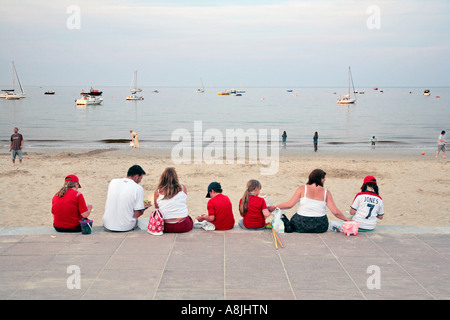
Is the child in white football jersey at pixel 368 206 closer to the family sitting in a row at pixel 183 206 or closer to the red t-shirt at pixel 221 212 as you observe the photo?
the family sitting in a row at pixel 183 206

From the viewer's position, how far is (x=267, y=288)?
15.7ft

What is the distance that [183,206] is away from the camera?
670 cm

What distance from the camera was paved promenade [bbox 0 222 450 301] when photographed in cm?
469

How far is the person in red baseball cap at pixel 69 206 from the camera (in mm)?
6539

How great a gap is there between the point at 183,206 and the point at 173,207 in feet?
0.55

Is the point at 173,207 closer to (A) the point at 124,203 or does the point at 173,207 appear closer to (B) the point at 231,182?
(A) the point at 124,203

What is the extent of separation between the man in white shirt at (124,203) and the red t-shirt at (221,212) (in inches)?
45.1

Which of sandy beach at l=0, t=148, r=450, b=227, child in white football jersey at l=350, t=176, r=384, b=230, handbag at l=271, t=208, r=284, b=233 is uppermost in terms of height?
child in white football jersey at l=350, t=176, r=384, b=230

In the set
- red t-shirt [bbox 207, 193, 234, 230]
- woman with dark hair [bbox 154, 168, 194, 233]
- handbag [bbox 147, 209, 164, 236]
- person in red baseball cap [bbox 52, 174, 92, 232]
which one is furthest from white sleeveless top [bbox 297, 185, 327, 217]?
person in red baseball cap [bbox 52, 174, 92, 232]

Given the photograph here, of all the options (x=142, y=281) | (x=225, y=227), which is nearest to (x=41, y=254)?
(x=142, y=281)

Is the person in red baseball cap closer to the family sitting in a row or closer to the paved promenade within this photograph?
the family sitting in a row

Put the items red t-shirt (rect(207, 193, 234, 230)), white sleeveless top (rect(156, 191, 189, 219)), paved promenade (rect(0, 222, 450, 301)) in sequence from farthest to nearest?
red t-shirt (rect(207, 193, 234, 230)) < white sleeveless top (rect(156, 191, 189, 219)) < paved promenade (rect(0, 222, 450, 301))

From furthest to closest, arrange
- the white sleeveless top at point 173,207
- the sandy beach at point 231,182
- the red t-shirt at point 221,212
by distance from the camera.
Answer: the sandy beach at point 231,182 → the red t-shirt at point 221,212 → the white sleeveless top at point 173,207

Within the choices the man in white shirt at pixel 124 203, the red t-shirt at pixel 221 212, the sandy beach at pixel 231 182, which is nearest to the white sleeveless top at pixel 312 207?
the red t-shirt at pixel 221 212
